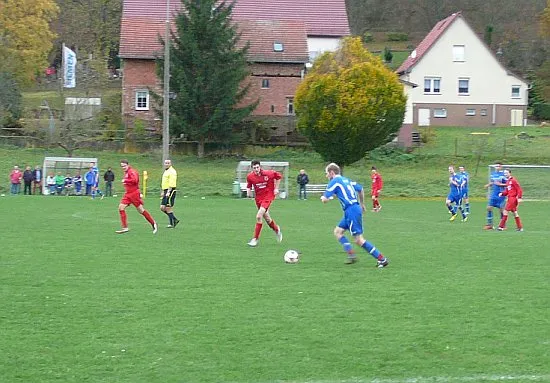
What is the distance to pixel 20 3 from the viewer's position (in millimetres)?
63969

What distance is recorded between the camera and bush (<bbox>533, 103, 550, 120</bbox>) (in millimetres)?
69656

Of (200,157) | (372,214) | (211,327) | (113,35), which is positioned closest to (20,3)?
(113,35)

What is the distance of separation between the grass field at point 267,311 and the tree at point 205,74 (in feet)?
104

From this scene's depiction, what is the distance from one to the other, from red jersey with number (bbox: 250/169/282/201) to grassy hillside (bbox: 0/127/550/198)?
952 inches

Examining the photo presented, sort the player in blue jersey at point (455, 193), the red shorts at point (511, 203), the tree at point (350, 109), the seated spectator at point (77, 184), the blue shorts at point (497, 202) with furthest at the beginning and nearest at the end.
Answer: the tree at point (350, 109)
the seated spectator at point (77, 184)
the player in blue jersey at point (455, 193)
the blue shorts at point (497, 202)
the red shorts at point (511, 203)

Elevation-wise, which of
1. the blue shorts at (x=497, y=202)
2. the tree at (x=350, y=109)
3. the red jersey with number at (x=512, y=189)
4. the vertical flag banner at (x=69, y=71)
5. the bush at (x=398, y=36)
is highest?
the bush at (x=398, y=36)

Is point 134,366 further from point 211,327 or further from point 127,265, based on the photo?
point 127,265

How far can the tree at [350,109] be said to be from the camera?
42844 millimetres

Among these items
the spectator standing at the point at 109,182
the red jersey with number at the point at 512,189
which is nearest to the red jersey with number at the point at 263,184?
the red jersey with number at the point at 512,189

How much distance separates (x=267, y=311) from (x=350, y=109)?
3361 centimetres

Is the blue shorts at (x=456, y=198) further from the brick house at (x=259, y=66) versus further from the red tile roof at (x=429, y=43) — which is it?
the red tile roof at (x=429, y=43)

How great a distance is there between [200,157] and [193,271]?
39.4 metres

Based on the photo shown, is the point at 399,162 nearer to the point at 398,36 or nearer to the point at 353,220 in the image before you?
the point at 353,220

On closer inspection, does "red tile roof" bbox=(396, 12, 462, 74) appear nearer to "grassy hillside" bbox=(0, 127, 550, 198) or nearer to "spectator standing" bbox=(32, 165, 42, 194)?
"grassy hillside" bbox=(0, 127, 550, 198)
